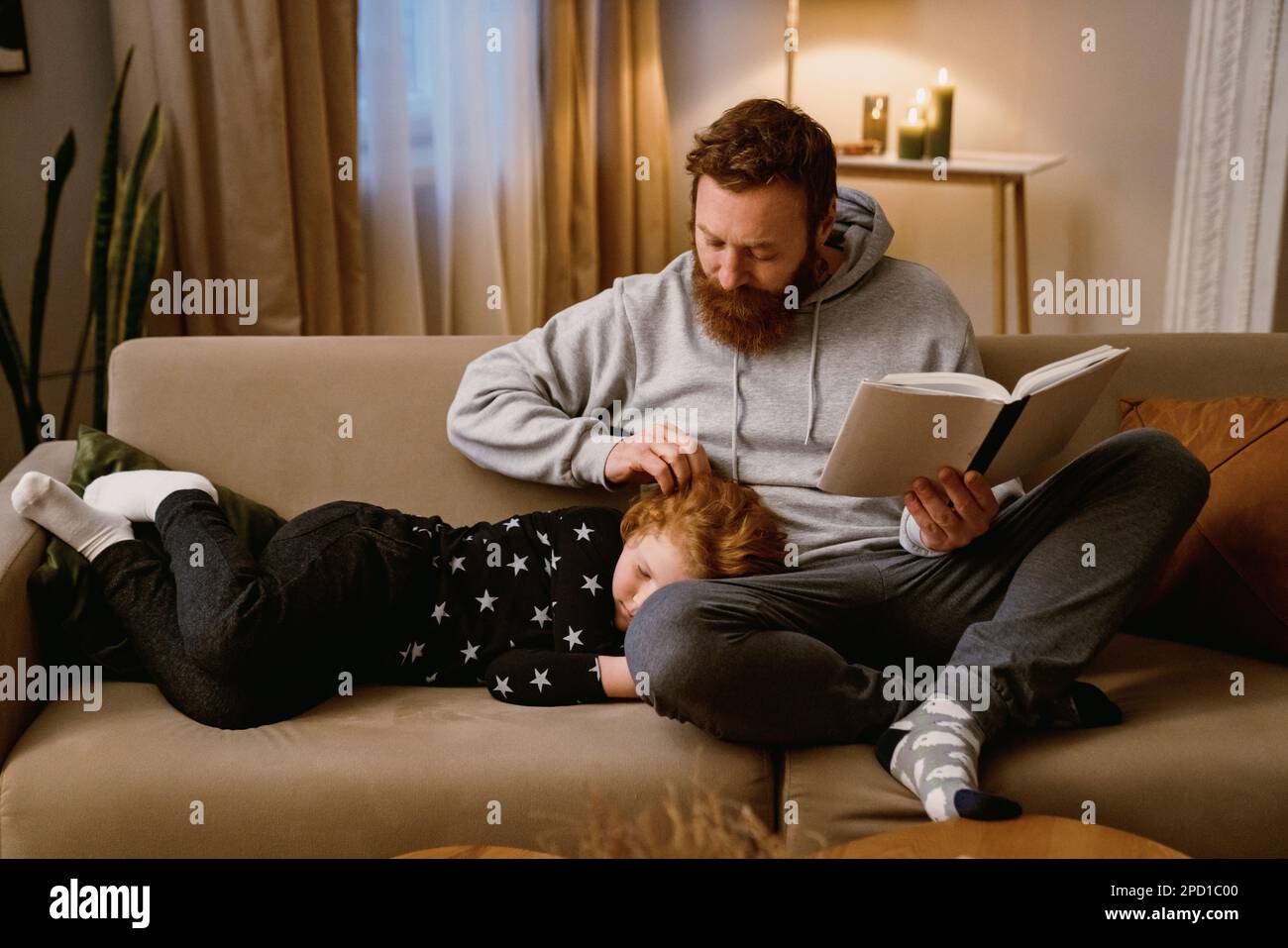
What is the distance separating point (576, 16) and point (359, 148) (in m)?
0.78

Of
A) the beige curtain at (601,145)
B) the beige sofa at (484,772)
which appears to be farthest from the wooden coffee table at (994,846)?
the beige curtain at (601,145)

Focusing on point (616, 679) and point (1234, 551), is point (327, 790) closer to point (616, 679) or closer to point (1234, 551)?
point (616, 679)

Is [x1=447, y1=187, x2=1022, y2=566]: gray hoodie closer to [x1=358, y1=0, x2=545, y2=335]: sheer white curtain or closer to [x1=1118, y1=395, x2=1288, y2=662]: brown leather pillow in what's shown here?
[x1=1118, y1=395, x2=1288, y2=662]: brown leather pillow

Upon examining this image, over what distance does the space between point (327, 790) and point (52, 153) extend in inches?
82.5

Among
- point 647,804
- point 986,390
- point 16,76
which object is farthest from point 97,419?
point 986,390

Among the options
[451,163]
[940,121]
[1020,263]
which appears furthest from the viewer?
[1020,263]

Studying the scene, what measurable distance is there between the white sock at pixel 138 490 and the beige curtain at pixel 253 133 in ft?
3.90

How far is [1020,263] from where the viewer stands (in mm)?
3621

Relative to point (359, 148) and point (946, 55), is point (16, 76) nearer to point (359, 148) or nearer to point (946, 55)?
point (359, 148)

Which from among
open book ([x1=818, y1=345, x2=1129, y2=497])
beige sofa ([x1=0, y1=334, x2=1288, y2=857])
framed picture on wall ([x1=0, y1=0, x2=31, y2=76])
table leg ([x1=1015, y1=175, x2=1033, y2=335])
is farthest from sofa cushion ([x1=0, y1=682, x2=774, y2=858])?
→ table leg ([x1=1015, y1=175, x2=1033, y2=335])

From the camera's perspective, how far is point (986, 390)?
142cm

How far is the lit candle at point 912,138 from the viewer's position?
3.52 meters

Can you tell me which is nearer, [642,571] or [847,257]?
[642,571]

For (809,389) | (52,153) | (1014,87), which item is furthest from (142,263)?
(1014,87)
